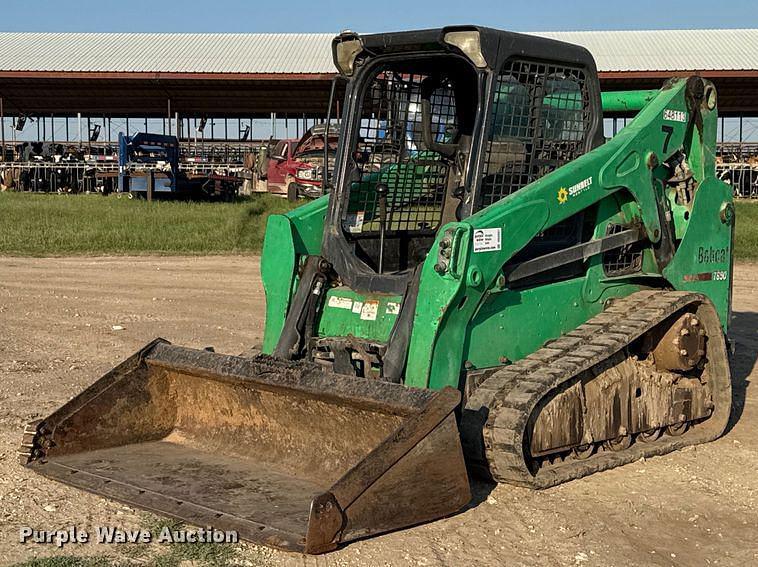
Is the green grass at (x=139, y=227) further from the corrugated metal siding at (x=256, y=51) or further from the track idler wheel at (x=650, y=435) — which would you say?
the track idler wheel at (x=650, y=435)

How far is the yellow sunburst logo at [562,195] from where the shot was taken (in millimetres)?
6164

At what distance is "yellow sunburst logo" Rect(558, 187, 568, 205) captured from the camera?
6164 mm

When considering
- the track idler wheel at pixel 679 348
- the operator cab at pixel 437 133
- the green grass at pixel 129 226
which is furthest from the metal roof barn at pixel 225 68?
the track idler wheel at pixel 679 348

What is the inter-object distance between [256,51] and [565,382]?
34.9 m

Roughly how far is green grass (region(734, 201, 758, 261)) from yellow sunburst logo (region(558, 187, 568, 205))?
12.7 metres

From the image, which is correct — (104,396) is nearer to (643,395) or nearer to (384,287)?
(384,287)

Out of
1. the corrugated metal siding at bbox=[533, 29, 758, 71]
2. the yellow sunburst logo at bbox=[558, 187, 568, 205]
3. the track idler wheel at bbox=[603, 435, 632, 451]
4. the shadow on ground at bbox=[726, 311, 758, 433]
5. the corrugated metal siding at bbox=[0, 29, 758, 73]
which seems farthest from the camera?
the corrugated metal siding at bbox=[0, 29, 758, 73]

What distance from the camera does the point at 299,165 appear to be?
2628 centimetres

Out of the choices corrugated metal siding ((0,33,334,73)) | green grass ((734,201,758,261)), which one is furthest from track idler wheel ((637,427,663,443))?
corrugated metal siding ((0,33,334,73))

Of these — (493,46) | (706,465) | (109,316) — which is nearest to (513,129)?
(493,46)

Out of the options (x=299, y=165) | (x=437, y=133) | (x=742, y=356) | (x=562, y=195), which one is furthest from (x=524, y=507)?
(x=299, y=165)

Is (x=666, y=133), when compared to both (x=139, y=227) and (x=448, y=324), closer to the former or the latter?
(x=448, y=324)

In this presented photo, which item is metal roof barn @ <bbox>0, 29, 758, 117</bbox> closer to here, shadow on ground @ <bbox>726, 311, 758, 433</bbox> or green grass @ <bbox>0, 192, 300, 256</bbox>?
green grass @ <bbox>0, 192, 300, 256</bbox>

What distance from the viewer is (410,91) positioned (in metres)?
7.04
